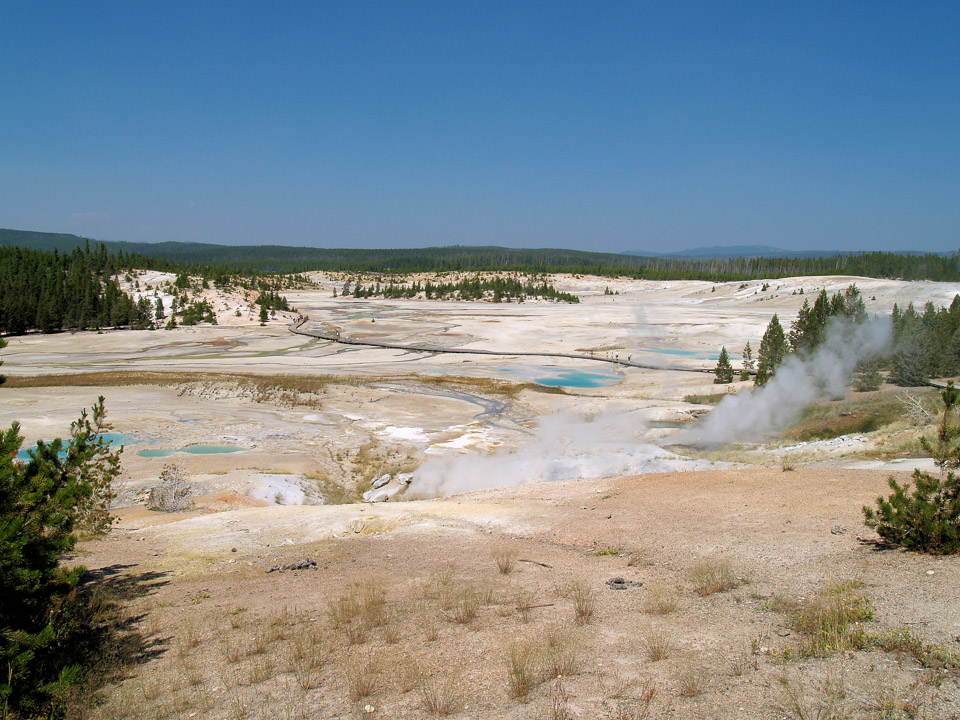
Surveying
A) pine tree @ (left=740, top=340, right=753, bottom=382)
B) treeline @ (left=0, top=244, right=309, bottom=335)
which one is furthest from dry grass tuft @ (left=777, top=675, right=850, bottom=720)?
treeline @ (left=0, top=244, right=309, bottom=335)

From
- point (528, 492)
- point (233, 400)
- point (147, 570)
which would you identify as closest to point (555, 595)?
point (147, 570)

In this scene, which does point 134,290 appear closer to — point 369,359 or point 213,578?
point 369,359

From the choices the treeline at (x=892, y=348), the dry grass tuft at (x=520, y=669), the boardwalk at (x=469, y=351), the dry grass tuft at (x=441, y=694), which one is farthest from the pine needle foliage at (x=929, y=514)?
the boardwalk at (x=469, y=351)

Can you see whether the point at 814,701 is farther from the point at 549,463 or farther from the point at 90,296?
the point at 90,296

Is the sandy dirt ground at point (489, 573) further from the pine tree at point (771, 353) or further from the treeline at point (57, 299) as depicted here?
the treeline at point (57, 299)

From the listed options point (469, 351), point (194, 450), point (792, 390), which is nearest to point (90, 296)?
point (469, 351)

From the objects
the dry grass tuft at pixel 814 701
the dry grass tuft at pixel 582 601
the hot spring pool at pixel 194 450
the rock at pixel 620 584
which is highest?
the dry grass tuft at pixel 814 701
